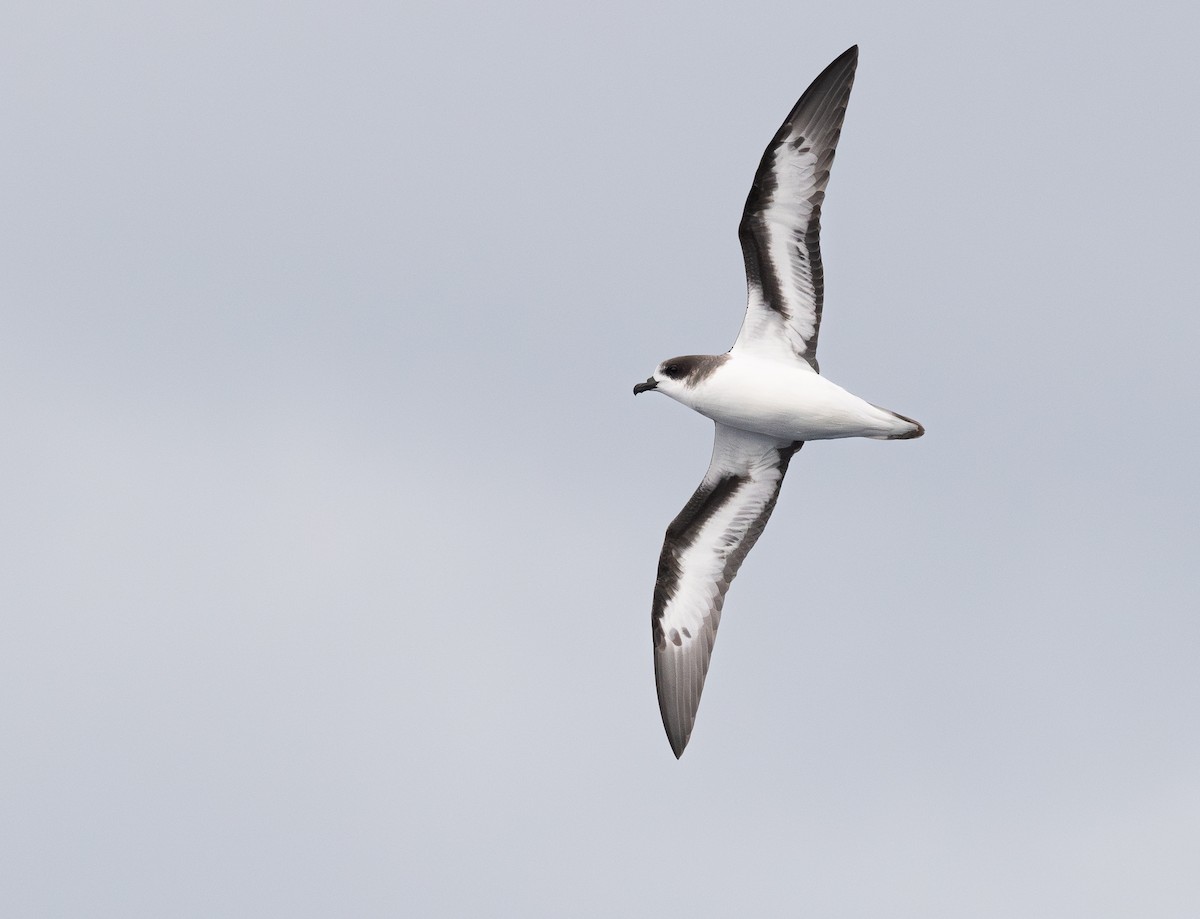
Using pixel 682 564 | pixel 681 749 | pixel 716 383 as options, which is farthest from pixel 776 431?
pixel 681 749

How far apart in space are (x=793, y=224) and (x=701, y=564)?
5.35m

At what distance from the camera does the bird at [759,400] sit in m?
24.1

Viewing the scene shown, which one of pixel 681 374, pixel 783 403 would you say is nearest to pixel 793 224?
pixel 783 403

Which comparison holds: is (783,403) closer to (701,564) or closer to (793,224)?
(793,224)

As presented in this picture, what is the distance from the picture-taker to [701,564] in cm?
2686

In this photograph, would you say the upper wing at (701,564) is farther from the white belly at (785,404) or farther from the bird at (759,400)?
the white belly at (785,404)

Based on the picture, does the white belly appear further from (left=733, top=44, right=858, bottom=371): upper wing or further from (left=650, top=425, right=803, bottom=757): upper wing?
(left=650, top=425, right=803, bottom=757): upper wing

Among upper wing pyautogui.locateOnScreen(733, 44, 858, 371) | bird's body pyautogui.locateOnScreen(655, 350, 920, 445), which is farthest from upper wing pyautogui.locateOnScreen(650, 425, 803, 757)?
upper wing pyautogui.locateOnScreen(733, 44, 858, 371)

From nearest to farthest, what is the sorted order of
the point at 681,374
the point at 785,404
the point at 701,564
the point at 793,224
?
the point at 793,224, the point at 785,404, the point at 681,374, the point at 701,564

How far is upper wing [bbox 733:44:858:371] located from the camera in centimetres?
2406

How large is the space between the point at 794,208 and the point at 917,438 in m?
3.44

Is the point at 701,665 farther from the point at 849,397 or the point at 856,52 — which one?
the point at 856,52

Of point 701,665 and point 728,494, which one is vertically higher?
point 728,494

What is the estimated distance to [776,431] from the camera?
25.3m
